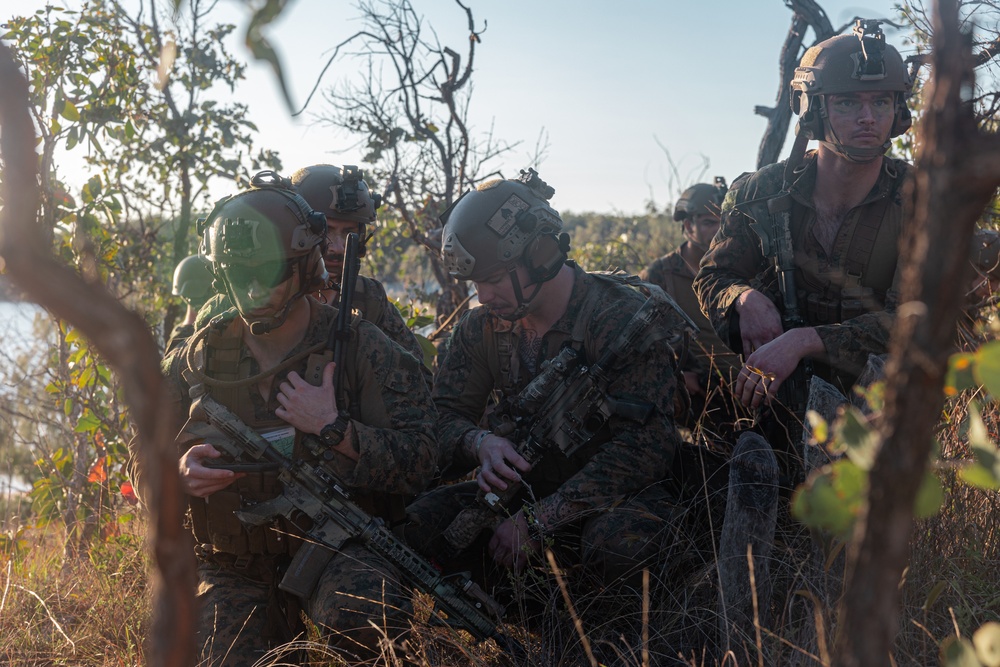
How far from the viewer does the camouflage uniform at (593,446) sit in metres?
3.82

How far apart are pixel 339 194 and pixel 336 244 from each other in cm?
29

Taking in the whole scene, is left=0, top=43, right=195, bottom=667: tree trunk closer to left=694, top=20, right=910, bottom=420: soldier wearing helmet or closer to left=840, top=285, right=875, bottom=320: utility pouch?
left=694, top=20, right=910, bottom=420: soldier wearing helmet

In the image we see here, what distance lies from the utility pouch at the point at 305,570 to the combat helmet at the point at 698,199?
540 cm

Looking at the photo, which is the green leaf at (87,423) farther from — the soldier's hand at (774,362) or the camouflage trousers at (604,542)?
the soldier's hand at (774,362)

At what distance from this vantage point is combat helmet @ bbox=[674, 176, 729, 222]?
809 centimetres

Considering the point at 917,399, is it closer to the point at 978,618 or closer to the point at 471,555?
the point at 978,618

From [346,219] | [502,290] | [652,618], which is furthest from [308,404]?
[346,219]

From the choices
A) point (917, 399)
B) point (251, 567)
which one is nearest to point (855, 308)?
point (251, 567)

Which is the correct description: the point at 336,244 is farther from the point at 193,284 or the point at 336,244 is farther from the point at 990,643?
the point at 990,643

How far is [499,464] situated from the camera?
3.89 metres

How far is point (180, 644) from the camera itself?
134cm

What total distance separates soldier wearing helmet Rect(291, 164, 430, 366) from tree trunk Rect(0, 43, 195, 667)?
3.64 metres

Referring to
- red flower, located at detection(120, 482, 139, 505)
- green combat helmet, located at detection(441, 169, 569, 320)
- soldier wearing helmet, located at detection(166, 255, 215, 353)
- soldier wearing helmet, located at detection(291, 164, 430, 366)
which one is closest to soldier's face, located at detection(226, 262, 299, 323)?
green combat helmet, located at detection(441, 169, 569, 320)

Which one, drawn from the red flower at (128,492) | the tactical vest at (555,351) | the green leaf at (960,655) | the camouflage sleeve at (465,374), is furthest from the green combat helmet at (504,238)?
the green leaf at (960,655)
